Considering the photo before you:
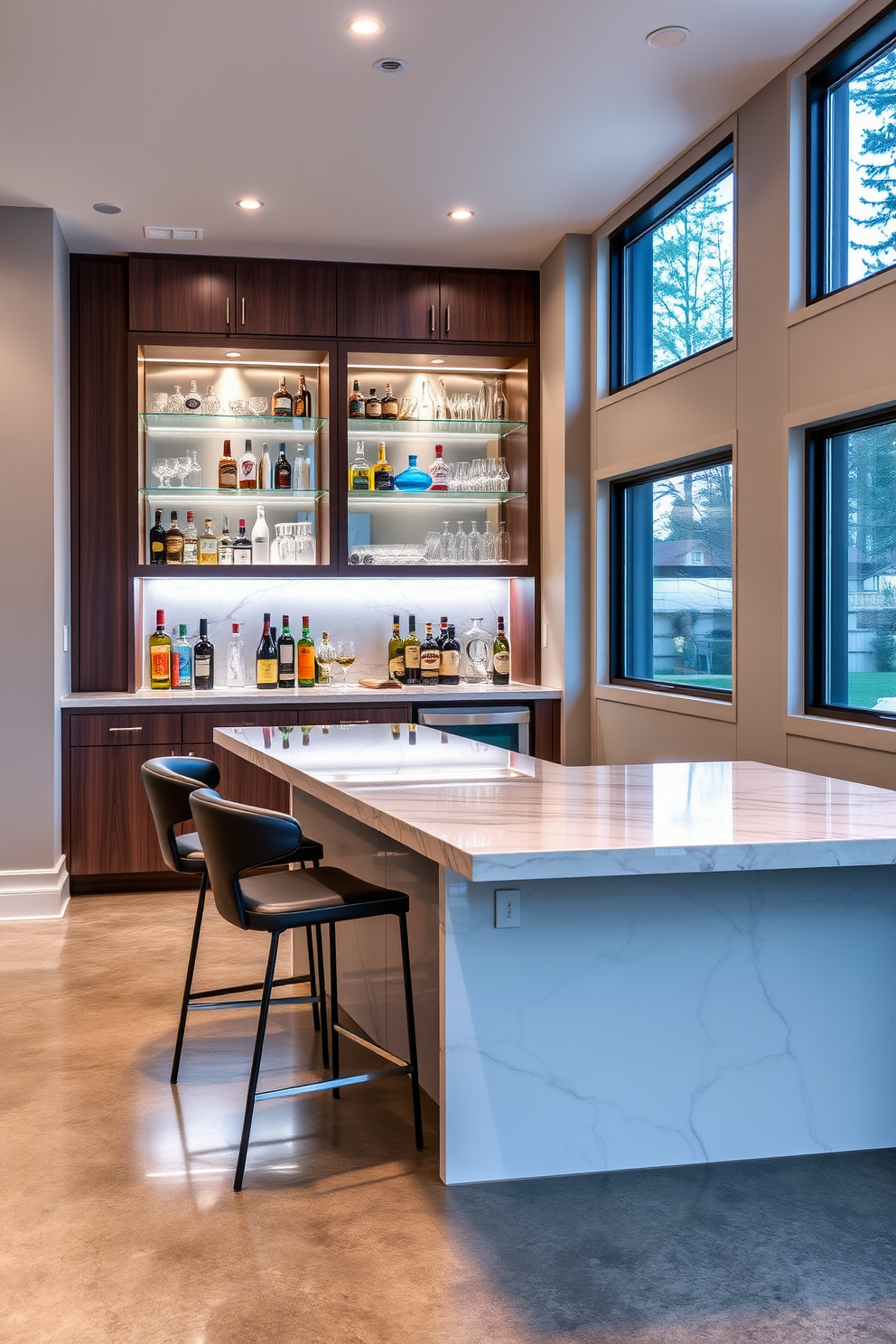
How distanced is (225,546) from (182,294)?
1.23m

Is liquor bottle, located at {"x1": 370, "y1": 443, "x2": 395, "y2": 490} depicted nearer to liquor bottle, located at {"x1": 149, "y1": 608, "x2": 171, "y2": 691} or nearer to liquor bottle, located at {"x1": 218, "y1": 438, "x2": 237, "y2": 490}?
liquor bottle, located at {"x1": 218, "y1": 438, "x2": 237, "y2": 490}

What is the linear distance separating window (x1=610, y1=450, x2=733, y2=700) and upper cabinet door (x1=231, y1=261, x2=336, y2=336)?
171cm

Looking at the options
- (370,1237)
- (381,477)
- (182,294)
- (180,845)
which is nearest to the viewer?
(370,1237)

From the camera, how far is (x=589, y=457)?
5684 millimetres

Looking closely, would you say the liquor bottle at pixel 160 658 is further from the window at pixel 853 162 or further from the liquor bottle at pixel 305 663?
the window at pixel 853 162

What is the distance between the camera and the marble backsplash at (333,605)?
6129 millimetres

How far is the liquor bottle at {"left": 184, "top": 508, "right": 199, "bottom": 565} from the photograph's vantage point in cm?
595

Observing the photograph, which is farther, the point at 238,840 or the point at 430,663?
the point at 430,663

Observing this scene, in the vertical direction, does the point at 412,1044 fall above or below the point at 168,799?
below

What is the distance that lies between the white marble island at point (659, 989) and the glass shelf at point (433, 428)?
3.63 metres

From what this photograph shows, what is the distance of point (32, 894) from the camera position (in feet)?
16.9

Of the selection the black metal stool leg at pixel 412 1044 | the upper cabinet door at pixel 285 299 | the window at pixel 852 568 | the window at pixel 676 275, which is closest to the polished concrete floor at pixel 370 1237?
the black metal stool leg at pixel 412 1044

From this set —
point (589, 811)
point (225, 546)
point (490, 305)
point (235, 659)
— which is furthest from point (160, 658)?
point (589, 811)

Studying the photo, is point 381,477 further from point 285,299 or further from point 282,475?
point 285,299
